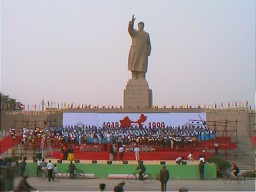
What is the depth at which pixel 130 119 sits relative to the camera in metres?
39.5

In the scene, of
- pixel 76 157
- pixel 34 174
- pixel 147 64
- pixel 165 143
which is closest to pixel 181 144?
pixel 165 143

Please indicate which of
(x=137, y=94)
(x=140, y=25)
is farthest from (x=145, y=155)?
(x=140, y=25)

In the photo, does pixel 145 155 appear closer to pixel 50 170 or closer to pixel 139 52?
pixel 50 170

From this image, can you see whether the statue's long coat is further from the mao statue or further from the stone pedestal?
the stone pedestal

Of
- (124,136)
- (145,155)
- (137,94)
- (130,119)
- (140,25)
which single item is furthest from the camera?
(140,25)

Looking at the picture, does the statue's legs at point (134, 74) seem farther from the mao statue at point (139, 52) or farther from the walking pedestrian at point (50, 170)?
the walking pedestrian at point (50, 170)

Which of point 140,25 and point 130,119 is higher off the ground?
point 140,25

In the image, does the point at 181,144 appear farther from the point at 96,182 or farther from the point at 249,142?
the point at 96,182

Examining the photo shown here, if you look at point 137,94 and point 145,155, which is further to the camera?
point 137,94

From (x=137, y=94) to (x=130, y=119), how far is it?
5122mm

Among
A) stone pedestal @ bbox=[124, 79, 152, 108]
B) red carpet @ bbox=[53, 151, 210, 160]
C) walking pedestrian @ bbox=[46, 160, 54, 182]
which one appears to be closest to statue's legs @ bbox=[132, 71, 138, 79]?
stone pedestal @ bbox=[124, 79, 152, 108]

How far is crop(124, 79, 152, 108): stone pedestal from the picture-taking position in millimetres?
43800

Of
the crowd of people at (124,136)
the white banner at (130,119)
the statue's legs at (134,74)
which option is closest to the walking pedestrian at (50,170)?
the crowd of people at (124,136)

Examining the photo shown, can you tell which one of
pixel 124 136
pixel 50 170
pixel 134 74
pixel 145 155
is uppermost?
pixel 134 74
